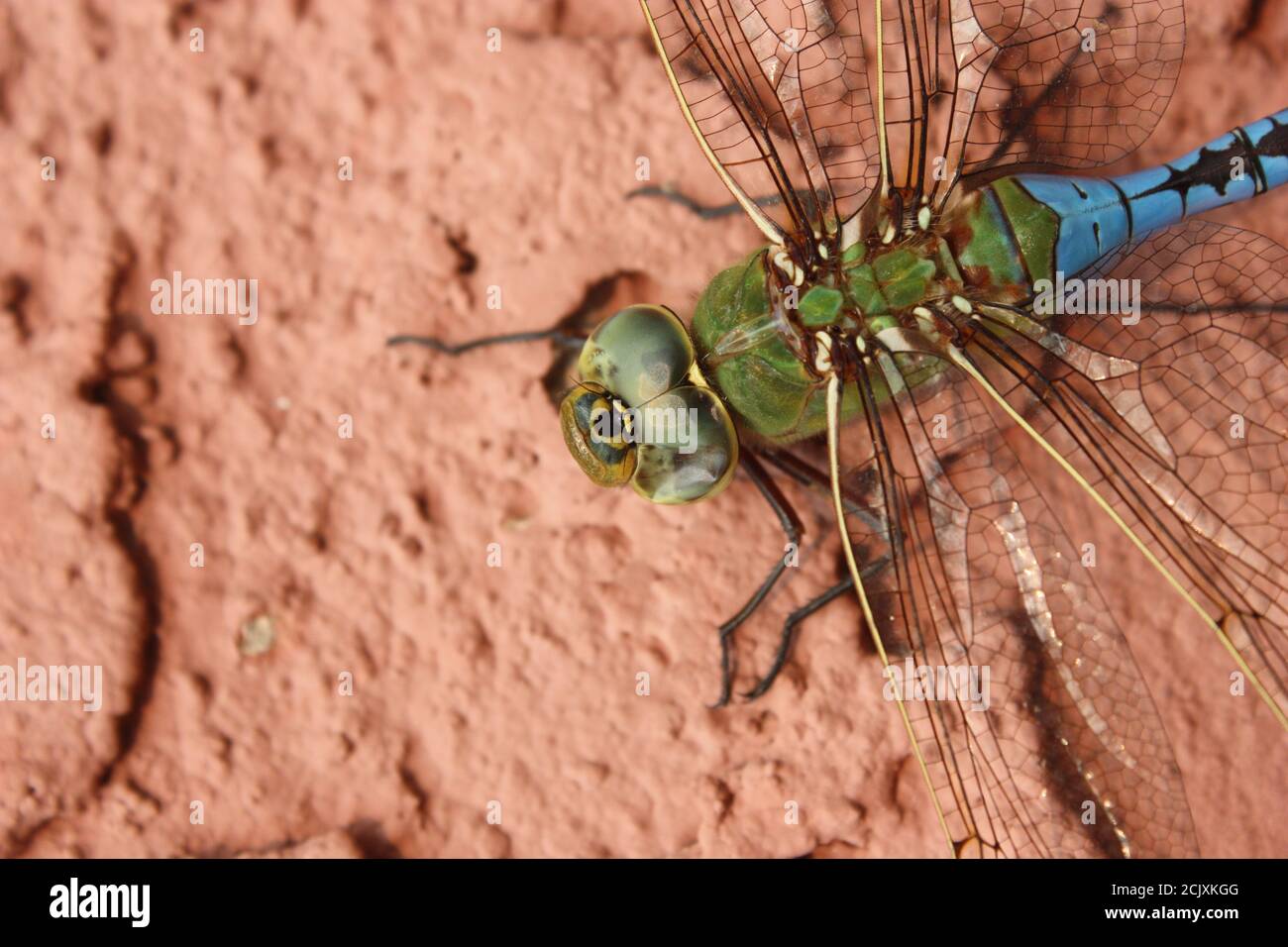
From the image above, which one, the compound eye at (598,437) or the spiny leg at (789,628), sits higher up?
the compound eye at (598,437)

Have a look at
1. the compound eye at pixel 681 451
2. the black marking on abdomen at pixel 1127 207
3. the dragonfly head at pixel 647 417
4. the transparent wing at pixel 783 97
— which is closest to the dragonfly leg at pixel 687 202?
the transparent wing at pixel 783 97

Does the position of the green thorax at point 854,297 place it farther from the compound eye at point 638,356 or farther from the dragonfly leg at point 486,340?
the dragonfly leg at point 486,340

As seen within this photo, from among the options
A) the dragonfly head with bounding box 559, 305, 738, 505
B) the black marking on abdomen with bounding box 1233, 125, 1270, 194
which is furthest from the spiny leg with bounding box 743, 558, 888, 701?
the black marking on abdomen with bounding box 1233, 125, 1270, 194

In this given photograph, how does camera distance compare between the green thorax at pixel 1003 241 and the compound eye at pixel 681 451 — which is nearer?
the compound eye at pixel 681 451

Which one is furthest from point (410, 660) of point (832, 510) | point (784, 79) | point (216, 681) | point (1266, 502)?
point (1266, 502)

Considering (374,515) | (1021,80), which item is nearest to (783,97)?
(1021,80)

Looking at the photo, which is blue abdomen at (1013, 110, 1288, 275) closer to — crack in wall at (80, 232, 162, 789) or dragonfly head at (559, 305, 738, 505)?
dragonfly head at (559, 305, 738, 505)

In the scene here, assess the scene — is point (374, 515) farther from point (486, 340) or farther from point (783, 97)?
point (783, 97)
